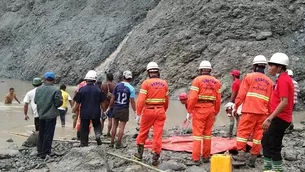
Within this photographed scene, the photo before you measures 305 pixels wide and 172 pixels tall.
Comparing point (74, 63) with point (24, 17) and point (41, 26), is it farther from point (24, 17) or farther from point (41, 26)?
point (24, 17)

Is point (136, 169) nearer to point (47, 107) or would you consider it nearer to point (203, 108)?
point (203, 108)

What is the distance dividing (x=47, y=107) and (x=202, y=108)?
3.17 meters

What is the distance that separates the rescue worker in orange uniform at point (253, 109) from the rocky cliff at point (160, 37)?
12516 mm

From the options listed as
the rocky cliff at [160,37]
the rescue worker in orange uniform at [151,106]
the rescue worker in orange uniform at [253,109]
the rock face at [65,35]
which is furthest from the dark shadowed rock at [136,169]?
the rock face at [65,35]

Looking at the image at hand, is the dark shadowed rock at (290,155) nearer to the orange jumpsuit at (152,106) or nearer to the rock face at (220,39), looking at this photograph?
the orange jumpsuit at (152,106)

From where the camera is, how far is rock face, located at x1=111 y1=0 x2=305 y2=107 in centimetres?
2236

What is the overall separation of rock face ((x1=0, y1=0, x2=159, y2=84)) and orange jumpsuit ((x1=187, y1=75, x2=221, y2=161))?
2425 centimetres

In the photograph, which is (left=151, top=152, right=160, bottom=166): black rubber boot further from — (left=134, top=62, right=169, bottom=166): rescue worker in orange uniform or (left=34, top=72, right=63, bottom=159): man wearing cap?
(left=34, top=72, right=63, bottom=159): man wearing cap

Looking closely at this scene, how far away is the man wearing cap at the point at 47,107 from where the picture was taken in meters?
9.26

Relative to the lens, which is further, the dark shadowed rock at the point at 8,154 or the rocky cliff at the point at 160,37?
the rocky cliff at the point at 160,37

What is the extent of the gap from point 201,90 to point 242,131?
1.02 metres

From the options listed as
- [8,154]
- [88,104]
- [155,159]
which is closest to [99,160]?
[155,159]

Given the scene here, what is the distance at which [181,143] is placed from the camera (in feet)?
31.7

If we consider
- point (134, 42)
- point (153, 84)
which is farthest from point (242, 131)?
point (134, 42)
